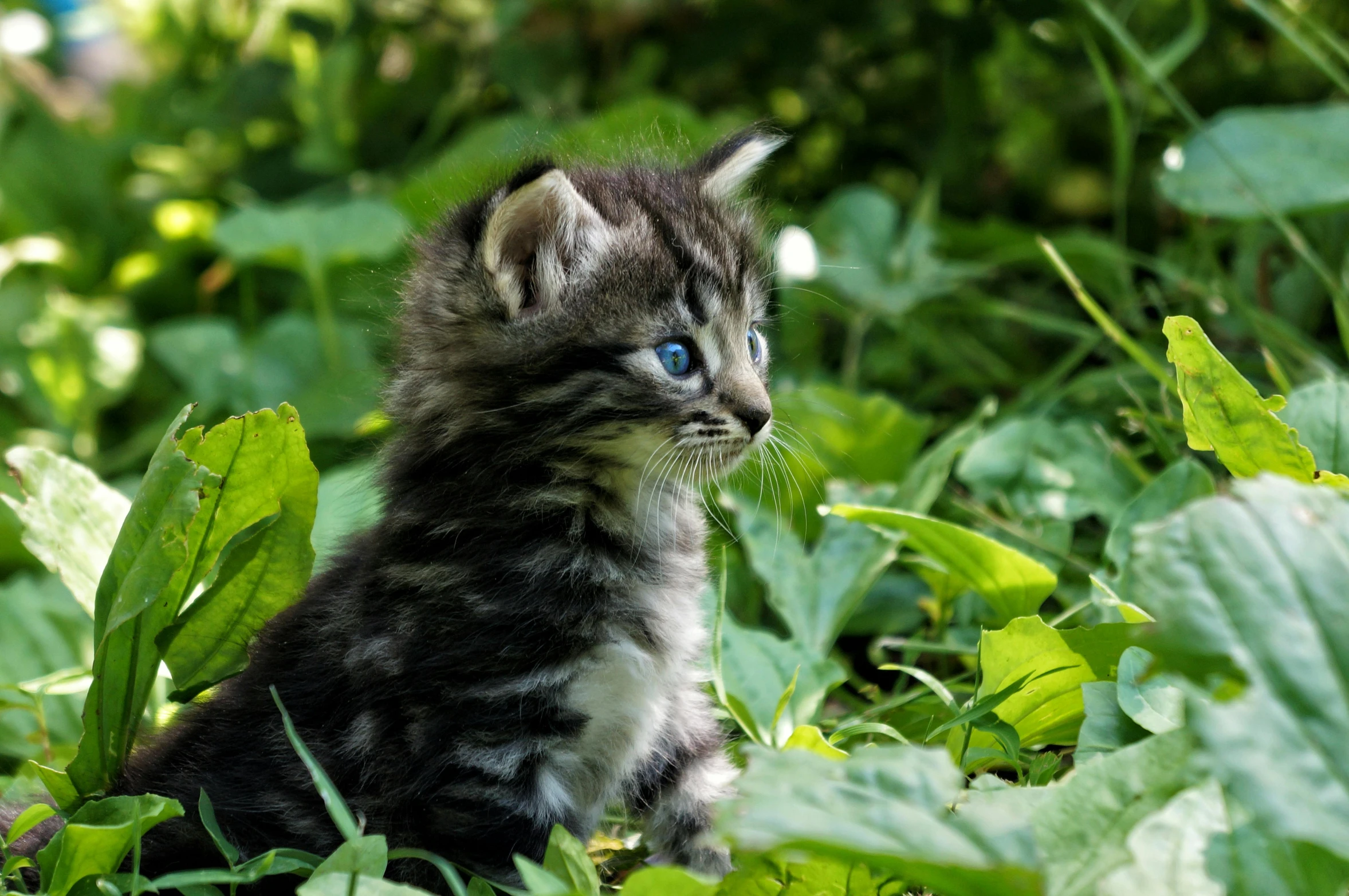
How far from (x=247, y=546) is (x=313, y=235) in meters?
1.85

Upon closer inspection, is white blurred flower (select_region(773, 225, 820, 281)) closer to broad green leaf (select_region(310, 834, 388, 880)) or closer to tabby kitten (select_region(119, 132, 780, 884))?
tabby kitten (select_region(119, 132, 780, 884))

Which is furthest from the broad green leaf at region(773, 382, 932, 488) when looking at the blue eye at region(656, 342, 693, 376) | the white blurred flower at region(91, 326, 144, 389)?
the white blurred flower at region(91, 326, 144, 389)

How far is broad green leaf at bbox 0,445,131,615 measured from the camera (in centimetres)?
206

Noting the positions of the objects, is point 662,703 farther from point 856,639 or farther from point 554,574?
point 856,639

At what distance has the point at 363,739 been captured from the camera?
5.94 feet

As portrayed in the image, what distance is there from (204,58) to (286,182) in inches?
36.6

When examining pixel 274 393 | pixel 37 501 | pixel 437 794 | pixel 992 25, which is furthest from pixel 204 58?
pixel 437 794

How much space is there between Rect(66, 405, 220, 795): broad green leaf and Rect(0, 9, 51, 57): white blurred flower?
12.4ft

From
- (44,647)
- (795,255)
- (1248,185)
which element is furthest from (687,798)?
(1248,185)

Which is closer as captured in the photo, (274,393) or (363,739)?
(363,739)

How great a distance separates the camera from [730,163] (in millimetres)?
2322

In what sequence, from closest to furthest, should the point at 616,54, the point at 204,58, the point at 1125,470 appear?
the point at 1125,470 < the point at 616,54 < the point at 204,58

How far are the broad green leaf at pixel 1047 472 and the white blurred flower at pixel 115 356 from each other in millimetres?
2626

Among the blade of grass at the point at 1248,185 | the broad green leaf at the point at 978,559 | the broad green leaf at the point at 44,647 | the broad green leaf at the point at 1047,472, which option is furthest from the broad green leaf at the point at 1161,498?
the broad green leaf at the point at 44,647
